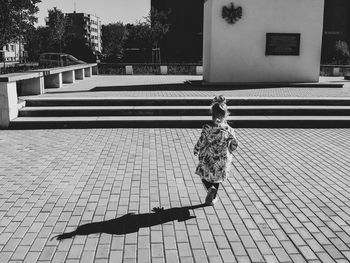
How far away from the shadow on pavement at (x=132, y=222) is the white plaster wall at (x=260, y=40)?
449 inches

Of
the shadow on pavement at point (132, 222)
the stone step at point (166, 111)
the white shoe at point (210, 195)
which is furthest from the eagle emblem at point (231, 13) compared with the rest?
the shadow on pavement at point (132, 222)

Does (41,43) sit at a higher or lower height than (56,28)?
lower

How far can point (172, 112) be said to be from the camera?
35.3 ft

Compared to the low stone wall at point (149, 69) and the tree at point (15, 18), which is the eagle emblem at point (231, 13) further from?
the tree at point (15, 18)

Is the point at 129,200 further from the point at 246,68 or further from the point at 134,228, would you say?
the point at 246,68

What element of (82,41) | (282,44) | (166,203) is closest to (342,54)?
(282,44)

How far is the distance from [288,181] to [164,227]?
2560mm

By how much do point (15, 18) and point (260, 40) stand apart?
26735mm

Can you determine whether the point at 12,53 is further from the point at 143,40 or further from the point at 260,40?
the point at 260,40

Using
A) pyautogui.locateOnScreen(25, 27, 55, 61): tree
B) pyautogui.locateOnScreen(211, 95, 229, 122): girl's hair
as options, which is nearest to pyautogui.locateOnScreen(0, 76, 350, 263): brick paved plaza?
pyautogui.locateOnScreen(211, 95, 229, 122): girl's hair

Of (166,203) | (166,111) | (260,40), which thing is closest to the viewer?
(166,203)

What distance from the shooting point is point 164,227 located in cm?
453

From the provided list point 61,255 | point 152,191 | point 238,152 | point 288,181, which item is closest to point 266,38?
point 238,152

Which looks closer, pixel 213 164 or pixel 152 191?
pixel 213 164
